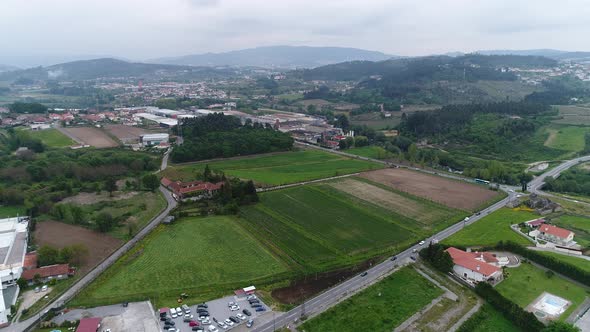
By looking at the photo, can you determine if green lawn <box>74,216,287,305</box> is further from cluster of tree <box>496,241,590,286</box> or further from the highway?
cluster of tree <box>496,241,590,286</box>

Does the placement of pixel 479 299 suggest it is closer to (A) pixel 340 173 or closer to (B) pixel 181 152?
(A) pixel 340 173

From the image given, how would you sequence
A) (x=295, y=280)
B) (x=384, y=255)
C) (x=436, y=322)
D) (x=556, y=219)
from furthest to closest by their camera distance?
(x=556, y=219) < (x=384, y=255) < (x=295, y=280) < (x=436, y=322)

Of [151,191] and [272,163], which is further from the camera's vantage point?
[272,163]

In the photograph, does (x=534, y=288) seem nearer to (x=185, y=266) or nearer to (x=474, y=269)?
(x=474, y=269)

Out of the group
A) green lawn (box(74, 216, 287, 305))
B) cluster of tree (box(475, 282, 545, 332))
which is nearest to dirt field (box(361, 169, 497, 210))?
cluster of tree (box(475, 282, 545, 332))

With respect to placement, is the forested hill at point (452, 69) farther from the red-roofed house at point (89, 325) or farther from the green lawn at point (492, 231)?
the red-roofed house at point (89, 325)

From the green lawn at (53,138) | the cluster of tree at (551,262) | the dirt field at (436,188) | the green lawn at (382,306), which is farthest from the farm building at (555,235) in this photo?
the green lawn at (53,138)

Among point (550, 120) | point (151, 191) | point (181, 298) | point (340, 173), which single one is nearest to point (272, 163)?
point (340, 173)
